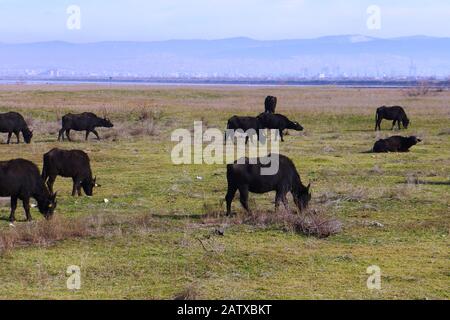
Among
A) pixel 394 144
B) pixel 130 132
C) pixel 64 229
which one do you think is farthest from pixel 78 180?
pixel 130 132

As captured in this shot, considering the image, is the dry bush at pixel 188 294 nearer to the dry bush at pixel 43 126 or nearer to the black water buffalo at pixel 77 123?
the black water buffalo at pixel 77 123

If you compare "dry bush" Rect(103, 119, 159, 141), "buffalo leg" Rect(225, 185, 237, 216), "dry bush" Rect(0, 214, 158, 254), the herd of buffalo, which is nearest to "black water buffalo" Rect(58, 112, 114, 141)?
"dry bush" Rect(103, 119, 159, 141)

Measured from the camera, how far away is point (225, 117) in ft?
150

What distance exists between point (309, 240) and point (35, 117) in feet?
113

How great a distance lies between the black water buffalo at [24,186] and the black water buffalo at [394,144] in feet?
52.7

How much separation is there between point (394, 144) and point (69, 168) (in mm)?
14377

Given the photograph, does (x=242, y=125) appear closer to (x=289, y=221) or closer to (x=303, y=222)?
(x=289, y=221)

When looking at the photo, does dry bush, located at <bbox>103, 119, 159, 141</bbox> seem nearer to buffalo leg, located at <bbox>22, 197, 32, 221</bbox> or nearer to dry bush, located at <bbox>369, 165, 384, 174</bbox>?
dry bush, located at <bbox>369, 165, 384, 174</bbox>

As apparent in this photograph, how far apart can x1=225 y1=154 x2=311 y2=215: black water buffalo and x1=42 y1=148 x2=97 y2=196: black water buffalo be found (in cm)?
464

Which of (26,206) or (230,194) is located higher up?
(230,194)

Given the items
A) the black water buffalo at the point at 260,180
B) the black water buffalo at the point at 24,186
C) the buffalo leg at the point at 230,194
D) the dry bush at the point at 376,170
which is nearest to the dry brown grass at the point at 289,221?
the buffalo leg at the point at 230,194

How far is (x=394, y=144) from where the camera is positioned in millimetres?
28609
